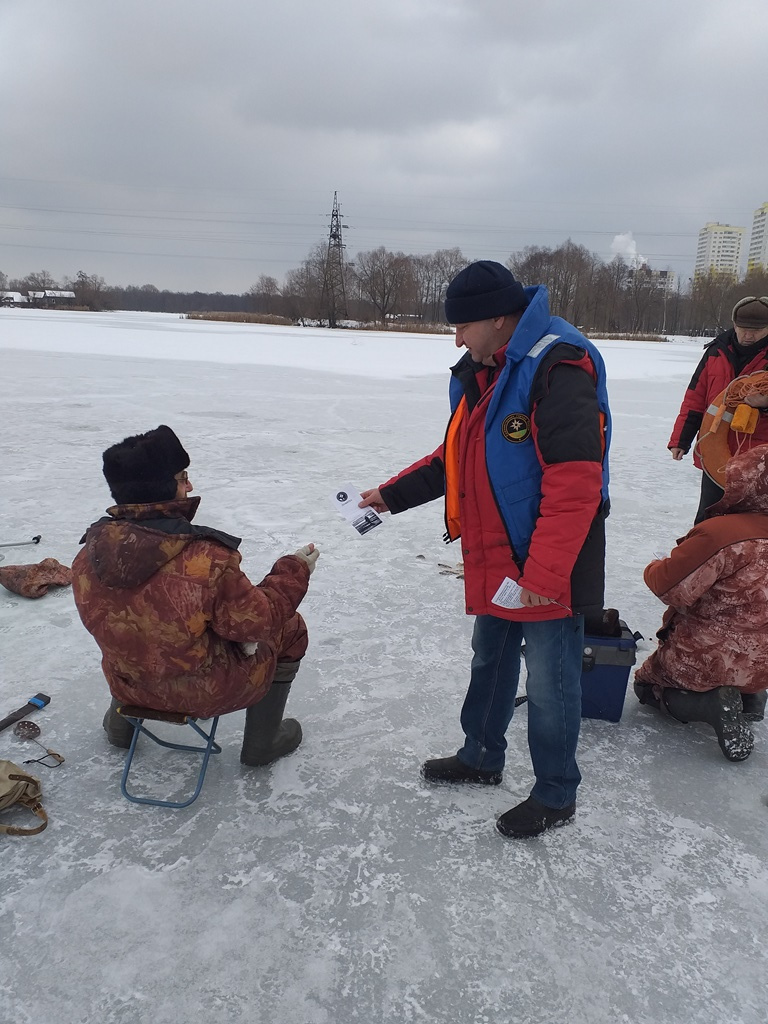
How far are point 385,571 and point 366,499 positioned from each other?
6.14 ft

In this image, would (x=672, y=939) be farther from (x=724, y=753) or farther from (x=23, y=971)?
(x=23, y=971)

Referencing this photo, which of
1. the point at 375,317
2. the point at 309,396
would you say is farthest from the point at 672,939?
the point at 375,317

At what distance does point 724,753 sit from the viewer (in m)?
2.70

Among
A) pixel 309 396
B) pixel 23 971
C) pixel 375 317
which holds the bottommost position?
pixel 23 971

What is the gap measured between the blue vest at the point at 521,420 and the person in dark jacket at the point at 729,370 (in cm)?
227

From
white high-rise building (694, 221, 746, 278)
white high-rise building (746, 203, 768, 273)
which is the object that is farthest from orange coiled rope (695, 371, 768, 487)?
white high-rise building (694, 221, 746, 278)

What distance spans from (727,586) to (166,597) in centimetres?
209

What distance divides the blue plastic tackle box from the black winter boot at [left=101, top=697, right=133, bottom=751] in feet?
6.04

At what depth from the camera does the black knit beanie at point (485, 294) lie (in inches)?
78.8

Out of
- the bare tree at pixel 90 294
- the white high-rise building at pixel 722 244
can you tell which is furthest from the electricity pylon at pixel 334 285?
the white high-rise building at pixel 722 244

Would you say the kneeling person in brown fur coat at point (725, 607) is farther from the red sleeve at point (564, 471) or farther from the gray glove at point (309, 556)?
the gray glove at point (309, 556)

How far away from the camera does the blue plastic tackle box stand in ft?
9.14

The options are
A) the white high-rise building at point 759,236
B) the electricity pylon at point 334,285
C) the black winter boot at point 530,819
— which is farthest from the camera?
the white high-rise building at point 759,236

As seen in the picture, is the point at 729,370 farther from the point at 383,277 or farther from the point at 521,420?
the point at 383,277
